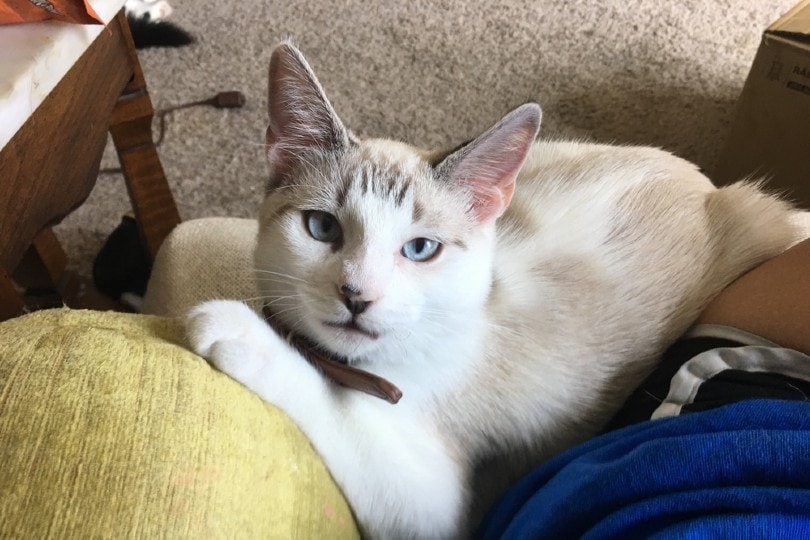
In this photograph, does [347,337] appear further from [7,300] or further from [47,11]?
[47,11]

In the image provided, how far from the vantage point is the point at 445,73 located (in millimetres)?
2203

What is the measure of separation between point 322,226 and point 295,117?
0.17 metres

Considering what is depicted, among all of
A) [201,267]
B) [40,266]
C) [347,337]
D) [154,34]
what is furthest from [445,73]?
[347,337]

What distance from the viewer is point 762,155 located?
1607 millimetres

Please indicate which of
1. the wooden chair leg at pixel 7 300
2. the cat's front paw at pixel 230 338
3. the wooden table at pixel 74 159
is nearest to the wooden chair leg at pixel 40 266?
the wooden table at pixel 74 159

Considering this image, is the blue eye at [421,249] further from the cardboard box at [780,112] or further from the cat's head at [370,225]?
the cardboard box at [780,112]

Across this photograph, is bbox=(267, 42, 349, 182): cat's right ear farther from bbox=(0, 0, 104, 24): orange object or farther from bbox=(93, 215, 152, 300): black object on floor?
bbox=(93, 215, 152, 300): black object on floor

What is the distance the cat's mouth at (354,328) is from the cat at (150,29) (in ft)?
6.04

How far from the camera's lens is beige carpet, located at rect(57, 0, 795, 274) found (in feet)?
6.49

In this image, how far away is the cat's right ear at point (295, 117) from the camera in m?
0.83

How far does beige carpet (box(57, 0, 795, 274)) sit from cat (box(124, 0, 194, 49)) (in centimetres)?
4

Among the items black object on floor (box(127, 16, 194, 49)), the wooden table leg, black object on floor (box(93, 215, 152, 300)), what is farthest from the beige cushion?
black object on floor (box(127, 16, 194, 49))

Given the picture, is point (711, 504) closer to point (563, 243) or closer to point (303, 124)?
point (563, 243)

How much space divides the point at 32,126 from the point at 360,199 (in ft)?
1.53
